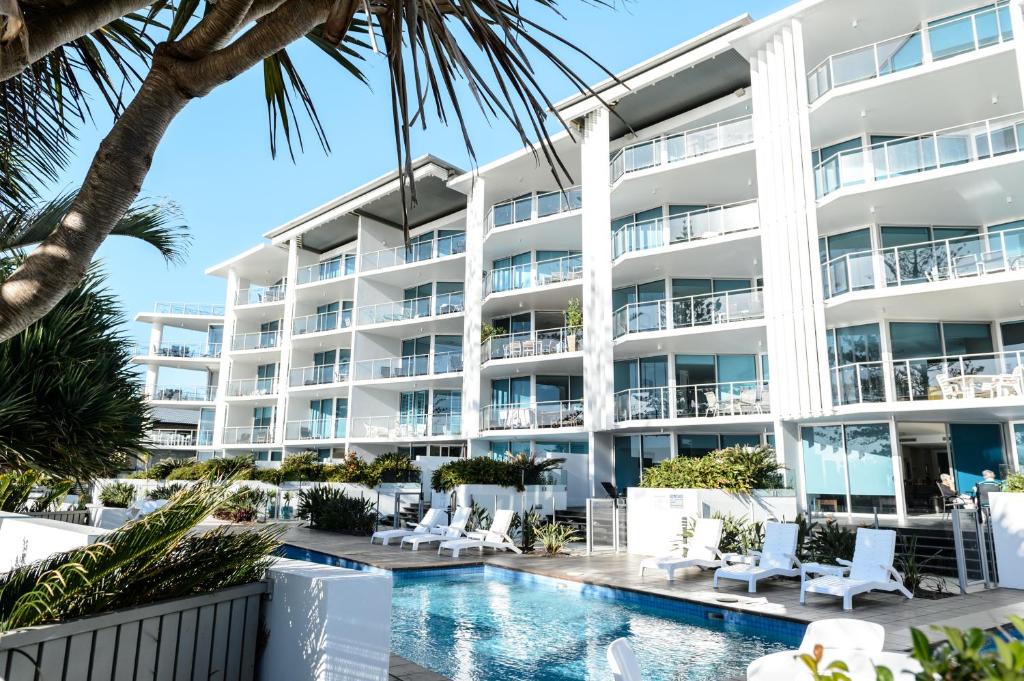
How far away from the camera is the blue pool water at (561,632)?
7.36 metres

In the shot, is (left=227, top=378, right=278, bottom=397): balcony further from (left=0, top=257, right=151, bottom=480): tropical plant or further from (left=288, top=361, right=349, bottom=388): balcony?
(left=0, top=257, right=151, bottom=480): tropical plant

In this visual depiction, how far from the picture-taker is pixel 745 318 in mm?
19438

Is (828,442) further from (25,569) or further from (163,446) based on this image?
(163,446)

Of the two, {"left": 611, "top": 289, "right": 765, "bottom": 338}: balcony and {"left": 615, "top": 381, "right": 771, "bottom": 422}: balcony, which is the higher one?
{"left": 611, "top": 289, "right": 765, "bottom": 338}: balcony

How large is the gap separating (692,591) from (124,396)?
27.0 ft

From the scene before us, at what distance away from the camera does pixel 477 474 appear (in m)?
19.0

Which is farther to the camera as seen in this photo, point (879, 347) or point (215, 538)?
point (879, 347)

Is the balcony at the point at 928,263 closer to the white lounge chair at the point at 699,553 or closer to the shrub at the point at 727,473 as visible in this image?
the shrub at the point at 727,473

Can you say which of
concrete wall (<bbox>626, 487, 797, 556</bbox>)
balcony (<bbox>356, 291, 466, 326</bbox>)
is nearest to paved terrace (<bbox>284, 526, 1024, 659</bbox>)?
concrete wall (<bbox>626, 487, 797, 556</bbox>)

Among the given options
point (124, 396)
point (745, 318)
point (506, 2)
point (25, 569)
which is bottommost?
point (25, 569)

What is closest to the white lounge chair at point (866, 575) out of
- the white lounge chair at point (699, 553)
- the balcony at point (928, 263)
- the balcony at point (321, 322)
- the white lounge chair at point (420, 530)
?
the white lounge chair at point (699, 553)

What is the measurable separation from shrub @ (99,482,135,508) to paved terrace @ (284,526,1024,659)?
40.9 ft

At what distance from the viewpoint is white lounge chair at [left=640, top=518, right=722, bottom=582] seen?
37.6 feet

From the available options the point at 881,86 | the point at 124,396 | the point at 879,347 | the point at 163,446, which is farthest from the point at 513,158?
the point at 163,446
